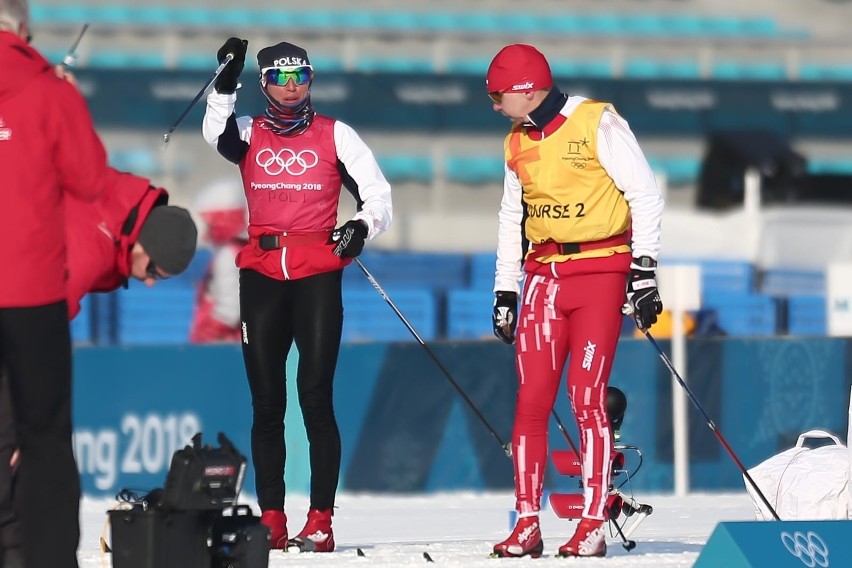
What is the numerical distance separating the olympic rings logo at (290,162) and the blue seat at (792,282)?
10344 millimetres

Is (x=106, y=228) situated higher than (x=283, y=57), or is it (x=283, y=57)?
(x=283, y=57)

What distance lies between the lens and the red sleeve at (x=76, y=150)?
393 centimetres

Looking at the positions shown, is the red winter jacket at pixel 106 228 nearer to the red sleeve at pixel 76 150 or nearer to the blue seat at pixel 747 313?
the red sleeve at pixel 76 150

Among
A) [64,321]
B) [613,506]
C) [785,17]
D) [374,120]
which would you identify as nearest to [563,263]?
[613,506]

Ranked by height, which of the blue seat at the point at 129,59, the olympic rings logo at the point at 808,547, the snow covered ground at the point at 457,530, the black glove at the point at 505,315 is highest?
the blue seat at the point at 129,59

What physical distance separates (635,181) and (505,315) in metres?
0.69

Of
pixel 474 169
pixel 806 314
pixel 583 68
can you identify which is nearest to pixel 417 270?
pixel 806 314

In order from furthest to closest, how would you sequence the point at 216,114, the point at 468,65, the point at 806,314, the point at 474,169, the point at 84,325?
the point at 468,65 < the point at 474,169 < the point at 806,314 < the point at 84,325 < the point at 216,114

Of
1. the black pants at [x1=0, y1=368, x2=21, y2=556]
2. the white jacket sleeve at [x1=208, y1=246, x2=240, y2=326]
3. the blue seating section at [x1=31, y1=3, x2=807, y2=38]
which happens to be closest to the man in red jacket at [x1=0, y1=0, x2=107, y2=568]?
the black pants at [x1=0, y1=368, x2=21, y2=556]

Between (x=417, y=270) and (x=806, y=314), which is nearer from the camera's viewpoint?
(x=806, y=314)

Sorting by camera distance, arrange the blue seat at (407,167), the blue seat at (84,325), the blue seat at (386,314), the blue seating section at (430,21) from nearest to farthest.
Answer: the blue seat at (84,325) → the blue seat at (386,314) → the blue seat at (407,167) → the blue seating section at (430,21)

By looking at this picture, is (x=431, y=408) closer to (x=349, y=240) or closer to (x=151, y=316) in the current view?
(x=349, y=240)

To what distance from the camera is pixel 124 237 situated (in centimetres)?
412

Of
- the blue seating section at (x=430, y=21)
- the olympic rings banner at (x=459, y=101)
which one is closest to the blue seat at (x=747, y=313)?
the olympic rings banner at (x=459, y=101)
